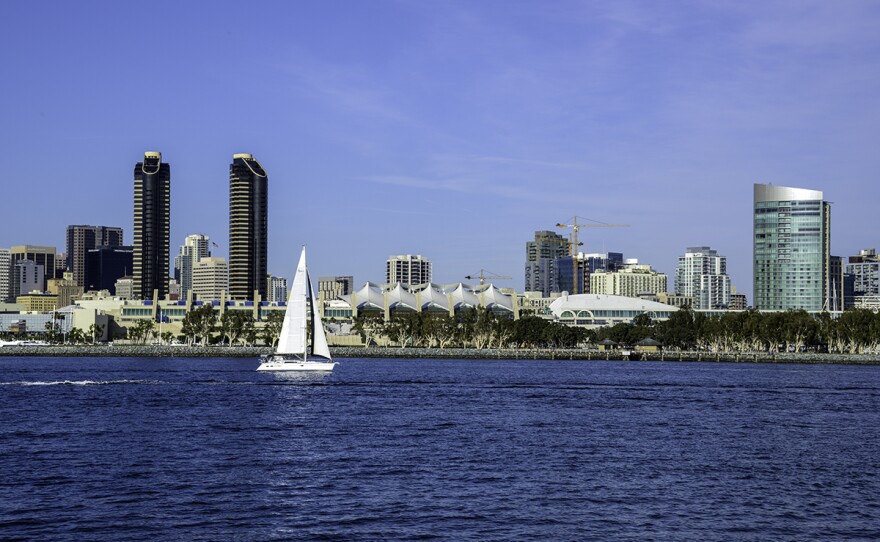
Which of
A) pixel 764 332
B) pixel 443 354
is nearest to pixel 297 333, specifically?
pixel 443 354

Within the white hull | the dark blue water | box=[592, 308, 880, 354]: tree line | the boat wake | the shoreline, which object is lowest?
the shoreline

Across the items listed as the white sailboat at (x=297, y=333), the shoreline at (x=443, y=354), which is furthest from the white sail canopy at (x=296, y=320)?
the shoreline at (x=443, y=354)

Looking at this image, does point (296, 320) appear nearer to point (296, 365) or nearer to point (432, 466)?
point (296, 365)

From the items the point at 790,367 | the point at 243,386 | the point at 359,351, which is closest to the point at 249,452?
the point at 243,386

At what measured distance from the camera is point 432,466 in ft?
139

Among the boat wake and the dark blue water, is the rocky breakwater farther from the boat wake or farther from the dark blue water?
the dark blue water

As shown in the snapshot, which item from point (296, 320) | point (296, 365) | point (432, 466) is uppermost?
point (296, 320)

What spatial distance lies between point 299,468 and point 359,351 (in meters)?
137

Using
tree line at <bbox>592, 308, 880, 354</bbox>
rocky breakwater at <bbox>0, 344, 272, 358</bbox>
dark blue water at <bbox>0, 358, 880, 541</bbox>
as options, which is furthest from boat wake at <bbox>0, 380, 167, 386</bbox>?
tree line at <bbox>592, 308, 880, 354</bbox>

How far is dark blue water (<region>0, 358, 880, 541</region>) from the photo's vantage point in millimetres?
32250

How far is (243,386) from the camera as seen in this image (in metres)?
88.3

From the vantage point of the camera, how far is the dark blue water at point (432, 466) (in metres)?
32.2

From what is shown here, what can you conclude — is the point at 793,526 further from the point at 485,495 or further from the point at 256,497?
the point at 256,497

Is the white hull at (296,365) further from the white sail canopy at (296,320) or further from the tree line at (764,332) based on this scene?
the tree line at (764,332)
